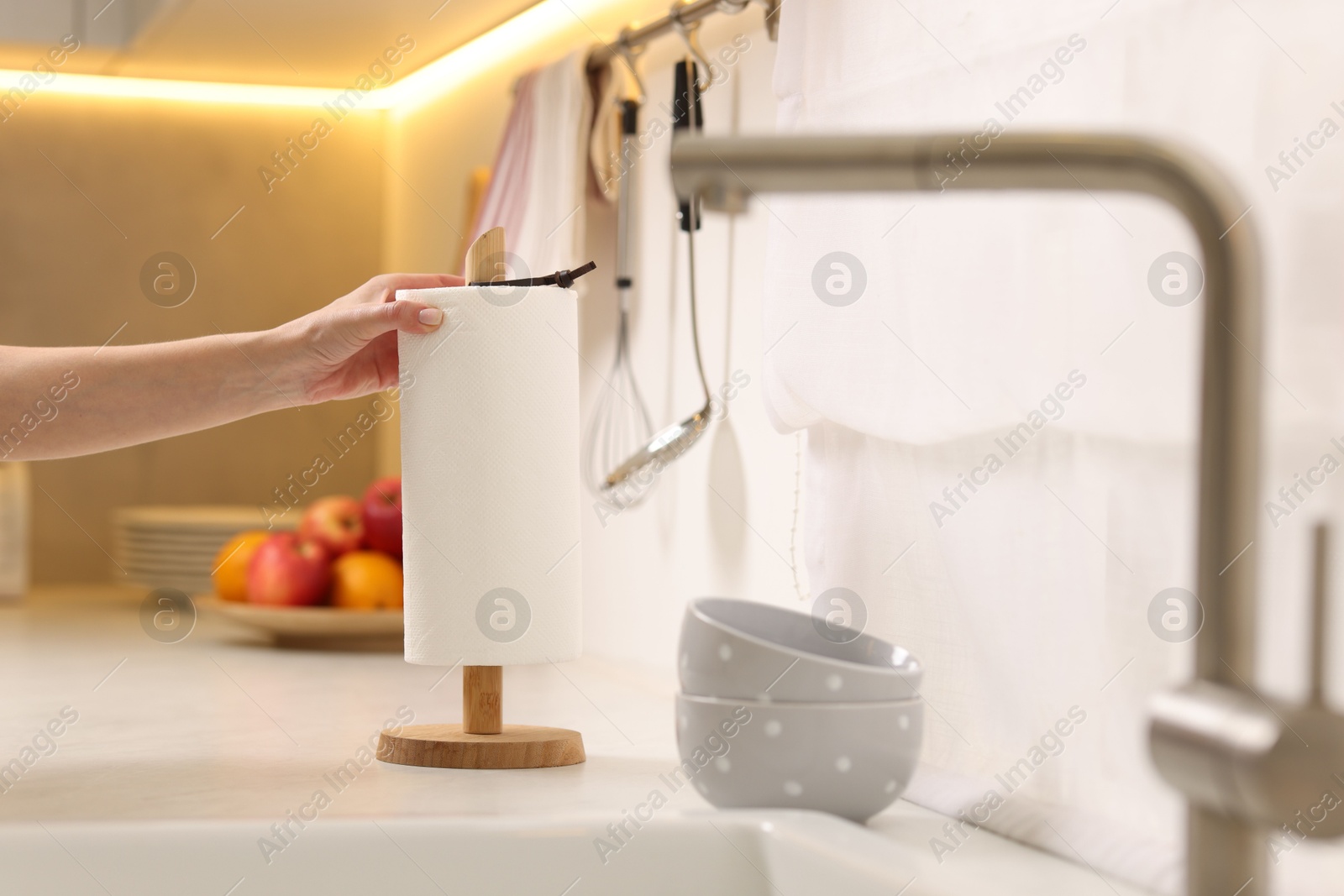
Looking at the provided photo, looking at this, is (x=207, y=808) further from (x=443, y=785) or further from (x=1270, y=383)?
(x=1270, y=383)

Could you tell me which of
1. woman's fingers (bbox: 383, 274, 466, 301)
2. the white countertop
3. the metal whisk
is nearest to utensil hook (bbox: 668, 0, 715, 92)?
the metal whisk

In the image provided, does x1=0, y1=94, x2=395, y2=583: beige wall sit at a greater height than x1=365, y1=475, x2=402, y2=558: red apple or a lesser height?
greater

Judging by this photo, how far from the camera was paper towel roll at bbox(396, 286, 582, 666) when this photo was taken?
0.75 metres

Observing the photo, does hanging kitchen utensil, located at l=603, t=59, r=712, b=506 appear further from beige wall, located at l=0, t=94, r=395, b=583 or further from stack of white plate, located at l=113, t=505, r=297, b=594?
beige wall, located at l=0, t=94, r=395, b=583

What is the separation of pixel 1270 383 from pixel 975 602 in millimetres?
218

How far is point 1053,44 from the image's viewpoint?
651 millimetres

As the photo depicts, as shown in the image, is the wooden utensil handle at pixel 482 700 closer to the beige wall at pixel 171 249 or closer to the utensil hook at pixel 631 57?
the utensil hook at pixel 631 57

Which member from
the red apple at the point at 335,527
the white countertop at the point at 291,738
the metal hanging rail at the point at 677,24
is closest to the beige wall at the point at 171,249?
the white countertop at the point at 291,738

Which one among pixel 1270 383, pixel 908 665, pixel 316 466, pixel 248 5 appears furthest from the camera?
pixel 316 466

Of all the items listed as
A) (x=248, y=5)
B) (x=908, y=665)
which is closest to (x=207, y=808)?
(x=908, y=665)

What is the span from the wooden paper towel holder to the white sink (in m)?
0.16

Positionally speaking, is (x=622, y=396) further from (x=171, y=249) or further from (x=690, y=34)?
(x=171, y=249)

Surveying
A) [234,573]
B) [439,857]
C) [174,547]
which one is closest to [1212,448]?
[439,857]

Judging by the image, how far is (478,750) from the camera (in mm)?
791
